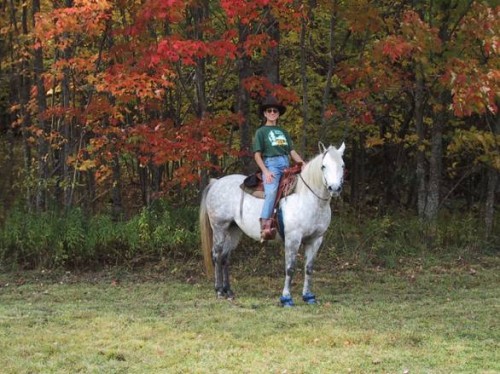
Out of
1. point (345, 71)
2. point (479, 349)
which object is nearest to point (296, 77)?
point (345, 71)

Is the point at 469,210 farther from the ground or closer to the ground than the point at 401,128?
closer to the ground

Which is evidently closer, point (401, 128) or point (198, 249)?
point (198, 249)

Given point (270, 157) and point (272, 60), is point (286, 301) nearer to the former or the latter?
point (270, 157)

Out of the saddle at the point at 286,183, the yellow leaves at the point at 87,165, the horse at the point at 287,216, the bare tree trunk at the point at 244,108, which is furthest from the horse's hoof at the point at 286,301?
the yellow leaves at the point at 87,165

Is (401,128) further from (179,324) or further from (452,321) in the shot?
(179,324)

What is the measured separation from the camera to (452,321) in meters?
6.71

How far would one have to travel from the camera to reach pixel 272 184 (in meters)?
7.72

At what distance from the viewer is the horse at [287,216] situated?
7355mm

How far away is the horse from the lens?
736 centimetres

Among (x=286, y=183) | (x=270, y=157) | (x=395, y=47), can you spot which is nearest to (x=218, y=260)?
(x=286, y=183)

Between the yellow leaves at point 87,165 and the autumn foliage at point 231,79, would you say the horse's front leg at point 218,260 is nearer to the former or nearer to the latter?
the autumn foliage at point 231,79

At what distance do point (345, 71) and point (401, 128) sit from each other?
132 inches

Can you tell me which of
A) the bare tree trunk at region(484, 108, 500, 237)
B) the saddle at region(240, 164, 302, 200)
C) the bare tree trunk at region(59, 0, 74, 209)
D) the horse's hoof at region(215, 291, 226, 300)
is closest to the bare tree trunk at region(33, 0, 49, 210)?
the bare tree trunk at region(59, 0, 74, 209)

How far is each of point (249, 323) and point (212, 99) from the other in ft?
18.7
